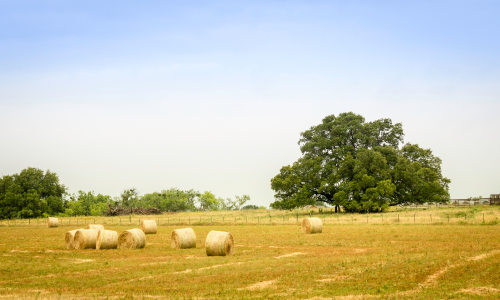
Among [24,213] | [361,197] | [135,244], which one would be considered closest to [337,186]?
[361,197]

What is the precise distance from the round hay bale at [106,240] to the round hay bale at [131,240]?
0.31 metres

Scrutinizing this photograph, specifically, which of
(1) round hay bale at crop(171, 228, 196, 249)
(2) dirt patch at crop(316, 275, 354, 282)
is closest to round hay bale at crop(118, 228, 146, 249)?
(1) round hay bale at crop(171, 228, 196, 249)

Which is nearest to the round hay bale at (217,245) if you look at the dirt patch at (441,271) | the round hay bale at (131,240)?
the round hay bale at (131,240)

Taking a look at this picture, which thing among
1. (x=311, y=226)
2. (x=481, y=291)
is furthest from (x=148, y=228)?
(x=481, y=291)

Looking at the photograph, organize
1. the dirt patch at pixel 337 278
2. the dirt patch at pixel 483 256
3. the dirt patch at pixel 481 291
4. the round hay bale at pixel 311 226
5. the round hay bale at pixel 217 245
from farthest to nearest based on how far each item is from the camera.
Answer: the round hay bale at pixel 311 226 → the round hay bale at pixel 217 245 → the dirt patch at pixel 483 256 → the dirt patch at pixel 337 278 → the dirt patch at pixel 481 291

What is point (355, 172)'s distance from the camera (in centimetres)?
6341

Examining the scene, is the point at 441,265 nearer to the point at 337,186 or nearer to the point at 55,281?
the point at 55,281

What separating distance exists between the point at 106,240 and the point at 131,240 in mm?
1489

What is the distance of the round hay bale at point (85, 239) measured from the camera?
2686 centimetres

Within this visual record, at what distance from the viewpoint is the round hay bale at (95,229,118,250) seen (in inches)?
1043

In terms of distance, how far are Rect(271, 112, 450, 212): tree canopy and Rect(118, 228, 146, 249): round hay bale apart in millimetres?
38556

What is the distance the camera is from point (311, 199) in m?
63.3

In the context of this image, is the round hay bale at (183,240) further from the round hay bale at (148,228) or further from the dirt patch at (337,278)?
the round hay bale at (148,228)

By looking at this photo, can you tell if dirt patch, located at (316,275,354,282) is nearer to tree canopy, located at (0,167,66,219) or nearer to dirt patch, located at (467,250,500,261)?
dirt patch, located at (467,250,500,261)
